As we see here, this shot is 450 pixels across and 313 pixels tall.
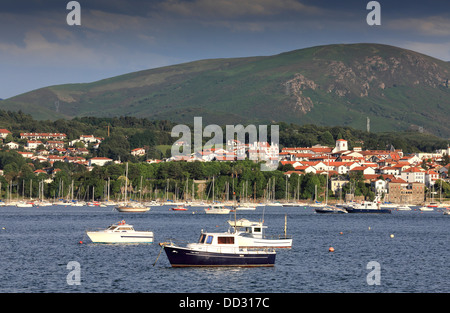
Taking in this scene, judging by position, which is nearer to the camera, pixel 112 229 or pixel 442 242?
pixel 112 229

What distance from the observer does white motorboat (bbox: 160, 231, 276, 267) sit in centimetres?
4669

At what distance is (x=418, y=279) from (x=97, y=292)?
842 inches

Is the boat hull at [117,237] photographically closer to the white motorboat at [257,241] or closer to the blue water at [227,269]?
the blue water at [227,269]

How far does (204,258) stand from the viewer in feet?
153

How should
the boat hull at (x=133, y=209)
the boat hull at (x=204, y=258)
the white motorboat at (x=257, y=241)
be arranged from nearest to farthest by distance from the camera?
1. the boat hull at (x=204, y=258)
2. the white motorboat at (x=257, y=241)
3. the boat hull at (x=133, y=209)

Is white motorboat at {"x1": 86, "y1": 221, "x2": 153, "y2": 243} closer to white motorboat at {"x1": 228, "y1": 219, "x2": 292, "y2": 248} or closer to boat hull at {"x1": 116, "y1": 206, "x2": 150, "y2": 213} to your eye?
white motorboat at {"x1": 228, "y1": 219, "x2": 292, "y2": 248}

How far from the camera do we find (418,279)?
47.0 m

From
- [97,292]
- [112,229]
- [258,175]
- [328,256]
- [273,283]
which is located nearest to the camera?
[97,292]

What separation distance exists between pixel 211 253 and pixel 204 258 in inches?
23.3

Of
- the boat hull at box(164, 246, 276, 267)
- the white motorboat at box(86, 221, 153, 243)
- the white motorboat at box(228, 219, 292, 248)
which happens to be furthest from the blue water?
the white motorboat at box(228, 219, 292, 248)

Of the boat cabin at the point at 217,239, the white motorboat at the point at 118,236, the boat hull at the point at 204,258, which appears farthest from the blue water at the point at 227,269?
the boat cabin at the point at 217,239

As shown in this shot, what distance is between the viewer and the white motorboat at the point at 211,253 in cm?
4669

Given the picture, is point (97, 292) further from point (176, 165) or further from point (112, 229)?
point (176, 165)
